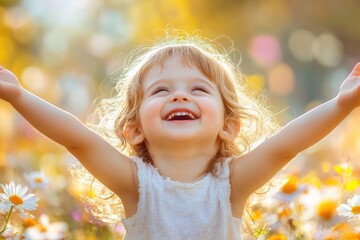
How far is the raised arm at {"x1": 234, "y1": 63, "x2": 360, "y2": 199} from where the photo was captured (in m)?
2.42

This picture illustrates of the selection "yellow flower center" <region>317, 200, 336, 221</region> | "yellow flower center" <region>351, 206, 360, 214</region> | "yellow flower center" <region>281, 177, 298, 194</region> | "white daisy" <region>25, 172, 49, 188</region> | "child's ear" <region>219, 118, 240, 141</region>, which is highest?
"white daisy" <region>25, 172, 49, 188</region>

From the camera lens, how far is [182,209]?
8.47 feet

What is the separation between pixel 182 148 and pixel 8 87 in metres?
0.56

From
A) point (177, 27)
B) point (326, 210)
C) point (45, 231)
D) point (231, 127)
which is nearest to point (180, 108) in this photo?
point (231, 127)

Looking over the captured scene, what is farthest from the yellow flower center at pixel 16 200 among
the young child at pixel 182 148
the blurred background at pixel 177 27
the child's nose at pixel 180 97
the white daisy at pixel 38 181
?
the blurred background at pixel 177 27

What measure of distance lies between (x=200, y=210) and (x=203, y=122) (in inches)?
10.0

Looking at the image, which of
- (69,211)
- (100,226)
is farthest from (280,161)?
(69,211)

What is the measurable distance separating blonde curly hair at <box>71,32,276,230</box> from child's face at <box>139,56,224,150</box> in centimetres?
6

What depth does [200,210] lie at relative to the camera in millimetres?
2584

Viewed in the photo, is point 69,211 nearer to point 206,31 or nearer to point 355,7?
point 206,31

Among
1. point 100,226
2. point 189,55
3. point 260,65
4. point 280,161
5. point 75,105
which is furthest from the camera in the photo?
point 260,65

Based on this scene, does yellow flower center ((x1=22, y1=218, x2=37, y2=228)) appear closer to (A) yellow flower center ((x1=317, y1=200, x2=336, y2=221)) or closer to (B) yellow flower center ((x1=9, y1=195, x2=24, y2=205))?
(B) yellow flower center ((x1=9, y1=195, x2=24, y2=205))

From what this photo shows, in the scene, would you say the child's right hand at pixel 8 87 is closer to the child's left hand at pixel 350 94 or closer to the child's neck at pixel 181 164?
the child's neck at pixel 181 164

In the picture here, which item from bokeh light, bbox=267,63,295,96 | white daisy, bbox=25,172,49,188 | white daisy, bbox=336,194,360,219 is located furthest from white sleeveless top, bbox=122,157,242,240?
bokeh light, bbox=267,63,295,96
